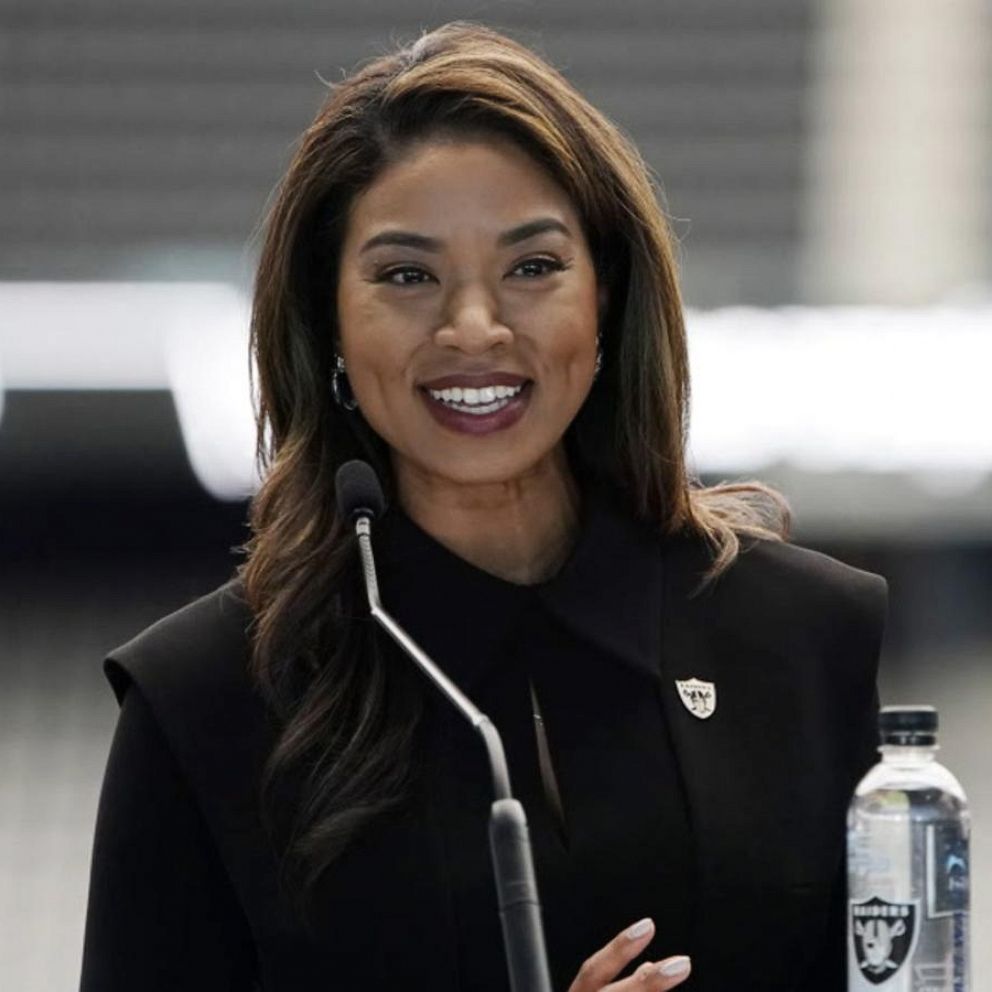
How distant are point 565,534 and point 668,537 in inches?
4.2

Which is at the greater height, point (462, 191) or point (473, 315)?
point (462, 191)

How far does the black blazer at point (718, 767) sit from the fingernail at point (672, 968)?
26cm

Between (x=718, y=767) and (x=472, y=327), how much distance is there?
490mm

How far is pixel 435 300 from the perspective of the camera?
10.1 ft

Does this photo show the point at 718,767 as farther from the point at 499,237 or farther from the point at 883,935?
the point at 883,935

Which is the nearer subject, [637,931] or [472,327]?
[637,931]

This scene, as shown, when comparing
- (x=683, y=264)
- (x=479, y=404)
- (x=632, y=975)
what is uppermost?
(x=683, y=264)

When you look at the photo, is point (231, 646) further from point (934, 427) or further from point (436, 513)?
point (934, 427)

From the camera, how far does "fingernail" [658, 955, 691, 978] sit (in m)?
2.71

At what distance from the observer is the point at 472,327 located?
3020 millimetres

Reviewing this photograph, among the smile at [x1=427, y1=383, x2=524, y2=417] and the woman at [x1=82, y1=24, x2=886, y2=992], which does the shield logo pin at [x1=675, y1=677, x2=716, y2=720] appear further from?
the smile at [x1=427, y1=383, x2=524, y2=417]

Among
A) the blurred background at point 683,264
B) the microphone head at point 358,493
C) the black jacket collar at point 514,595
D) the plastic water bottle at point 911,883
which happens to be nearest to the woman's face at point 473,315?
the black jacket collar at point 514,595

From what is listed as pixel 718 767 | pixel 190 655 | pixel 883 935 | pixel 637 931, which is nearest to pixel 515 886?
pixel 883 935

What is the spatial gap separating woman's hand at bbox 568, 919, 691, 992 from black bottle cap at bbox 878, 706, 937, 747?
35cm
